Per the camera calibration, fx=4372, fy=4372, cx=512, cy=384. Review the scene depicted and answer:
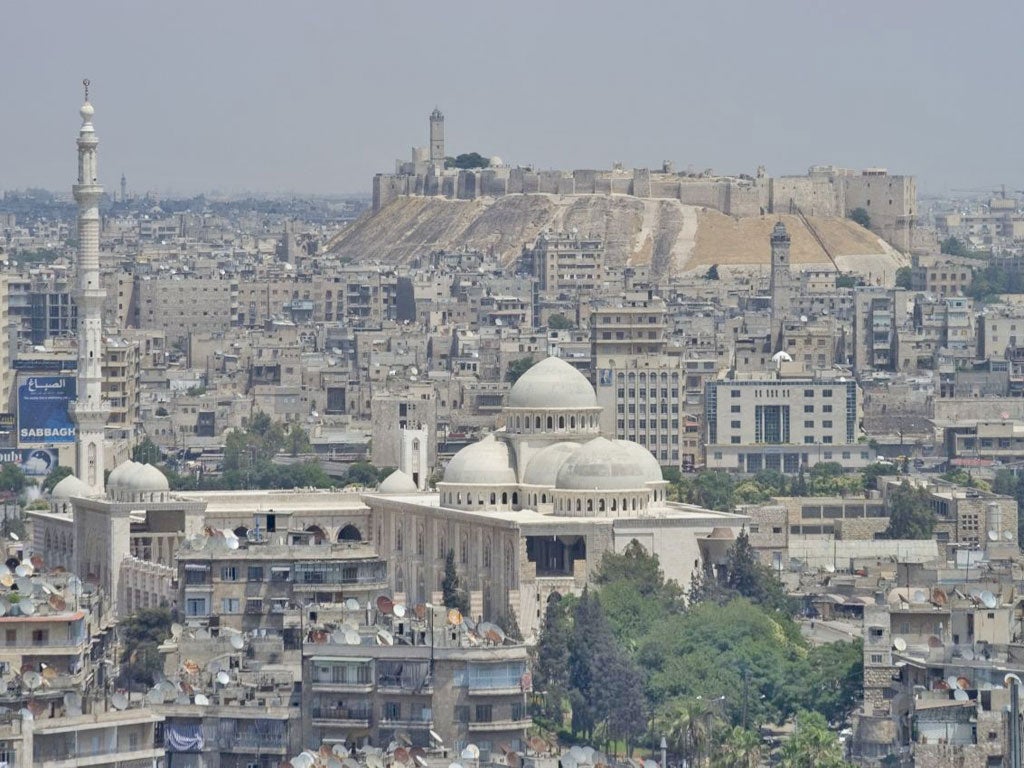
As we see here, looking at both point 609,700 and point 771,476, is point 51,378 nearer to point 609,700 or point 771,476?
point 771,476

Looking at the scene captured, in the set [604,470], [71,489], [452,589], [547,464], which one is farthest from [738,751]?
[71,489]

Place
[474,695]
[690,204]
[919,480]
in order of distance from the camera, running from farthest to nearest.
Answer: [690,204]
[919,480]
[474,695]

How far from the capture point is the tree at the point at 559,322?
15800 centimetres

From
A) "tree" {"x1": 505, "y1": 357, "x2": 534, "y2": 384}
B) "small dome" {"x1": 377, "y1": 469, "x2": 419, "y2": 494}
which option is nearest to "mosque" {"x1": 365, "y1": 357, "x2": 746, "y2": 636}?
"small dome" {"x1": 377, "y1": 469, "x2": 419, "y2": 494}

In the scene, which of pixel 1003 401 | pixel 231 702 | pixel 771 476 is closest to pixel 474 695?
pixel 231 702

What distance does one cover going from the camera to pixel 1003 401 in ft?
427

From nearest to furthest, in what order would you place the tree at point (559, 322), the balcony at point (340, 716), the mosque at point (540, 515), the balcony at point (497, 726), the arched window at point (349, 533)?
the balcony at point (497, 726) → the balcony at point (340, 716) → the mosque at point (540, 515) → the arched window at point (349, 533) → the tree at point (559, 322)

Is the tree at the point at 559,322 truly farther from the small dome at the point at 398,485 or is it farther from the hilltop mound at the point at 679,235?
the small dome at the point at 398,485

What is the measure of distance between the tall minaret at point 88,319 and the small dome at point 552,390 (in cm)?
1076

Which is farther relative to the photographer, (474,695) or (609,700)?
(609,700)

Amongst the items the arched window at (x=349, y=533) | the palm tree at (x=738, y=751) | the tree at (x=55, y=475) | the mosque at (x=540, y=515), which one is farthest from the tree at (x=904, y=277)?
the palm tree at (x=738, y=751)

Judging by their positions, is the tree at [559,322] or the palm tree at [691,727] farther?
the tree at [559,322]

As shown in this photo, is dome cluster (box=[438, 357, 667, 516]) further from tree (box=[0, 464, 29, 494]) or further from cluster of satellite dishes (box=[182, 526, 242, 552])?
tree (box=[0, 464, 29, 494])

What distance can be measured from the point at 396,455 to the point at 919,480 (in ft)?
45.7
